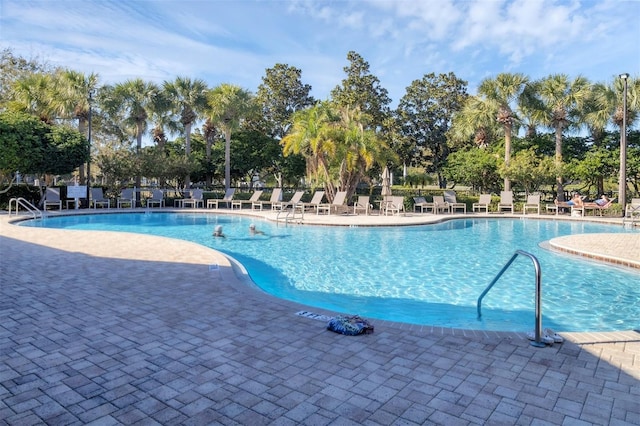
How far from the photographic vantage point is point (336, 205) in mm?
20172

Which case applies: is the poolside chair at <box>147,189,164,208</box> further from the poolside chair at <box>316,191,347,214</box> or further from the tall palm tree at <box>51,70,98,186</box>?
the poolside chair at <box>316,191,347,214</box>

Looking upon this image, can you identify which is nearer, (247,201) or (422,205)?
(422,205)

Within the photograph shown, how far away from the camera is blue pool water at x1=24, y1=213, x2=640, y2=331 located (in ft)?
19.7

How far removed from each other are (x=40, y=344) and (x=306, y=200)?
21.3 meters

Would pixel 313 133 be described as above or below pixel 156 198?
above

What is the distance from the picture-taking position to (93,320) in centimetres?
437

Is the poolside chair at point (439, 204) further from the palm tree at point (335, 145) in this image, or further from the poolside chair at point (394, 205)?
the palm tree at point (335, 145)

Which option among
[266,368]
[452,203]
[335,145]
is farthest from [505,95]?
[266,368]

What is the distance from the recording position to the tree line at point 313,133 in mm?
20500

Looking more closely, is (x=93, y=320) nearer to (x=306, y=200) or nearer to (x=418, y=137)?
(x=306, y=200)

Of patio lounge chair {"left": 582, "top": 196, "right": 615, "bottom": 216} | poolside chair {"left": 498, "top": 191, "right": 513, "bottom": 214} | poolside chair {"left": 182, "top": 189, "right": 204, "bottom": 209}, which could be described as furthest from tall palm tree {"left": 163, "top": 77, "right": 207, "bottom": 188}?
patio lounge chair {"left": 582, "top": 196, "right": 615, "bottom": 216}

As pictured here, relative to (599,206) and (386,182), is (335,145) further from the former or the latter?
(599,206)

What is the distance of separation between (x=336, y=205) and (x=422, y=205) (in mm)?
4657

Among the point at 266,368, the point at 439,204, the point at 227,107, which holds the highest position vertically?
the point at 227,107
